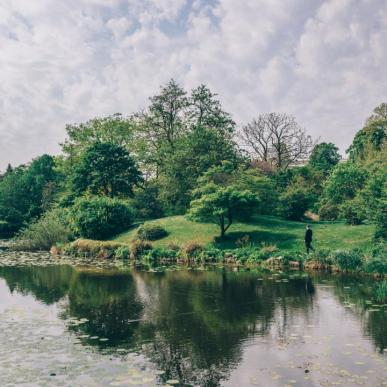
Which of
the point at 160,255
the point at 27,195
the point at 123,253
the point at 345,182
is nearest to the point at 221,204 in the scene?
the point at 160,255

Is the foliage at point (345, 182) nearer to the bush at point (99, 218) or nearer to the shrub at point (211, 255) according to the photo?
the shrub at point (211, 255)

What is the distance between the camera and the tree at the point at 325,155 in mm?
68669

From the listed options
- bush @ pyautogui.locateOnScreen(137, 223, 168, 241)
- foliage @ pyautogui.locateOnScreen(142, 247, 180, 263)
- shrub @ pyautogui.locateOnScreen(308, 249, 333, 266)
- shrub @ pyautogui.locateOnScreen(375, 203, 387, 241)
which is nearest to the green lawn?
bush @ pyautogui.locateOnScreen(137, 223, 168, 241)

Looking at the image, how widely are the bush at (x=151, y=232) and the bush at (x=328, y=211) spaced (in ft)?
44.6

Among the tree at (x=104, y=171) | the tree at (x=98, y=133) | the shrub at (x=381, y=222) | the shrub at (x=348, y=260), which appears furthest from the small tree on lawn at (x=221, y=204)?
the tree at (x=98, y=133)

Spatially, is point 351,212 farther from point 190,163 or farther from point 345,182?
point 190,163

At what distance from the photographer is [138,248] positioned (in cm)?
3095

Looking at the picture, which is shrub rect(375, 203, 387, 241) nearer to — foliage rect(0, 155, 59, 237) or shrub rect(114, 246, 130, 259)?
shrub rect(114, 246, 130, 259)

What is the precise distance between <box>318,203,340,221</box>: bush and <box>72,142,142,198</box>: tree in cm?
1799

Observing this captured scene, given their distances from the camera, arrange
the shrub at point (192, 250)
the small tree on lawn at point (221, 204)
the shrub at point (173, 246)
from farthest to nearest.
A: the small tree on lawn at point (221, 204)
the shrub at point (173, 246)
the shrub at point (192, 250)

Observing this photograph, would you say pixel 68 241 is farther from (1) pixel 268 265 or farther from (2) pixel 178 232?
(1) pixel 268 265

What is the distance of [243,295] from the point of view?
58.7 ft

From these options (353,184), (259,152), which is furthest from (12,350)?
(259,152)

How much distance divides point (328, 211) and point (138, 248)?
17.1m
